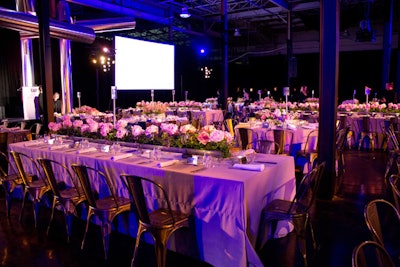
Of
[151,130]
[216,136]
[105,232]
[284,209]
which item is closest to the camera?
[284,209]


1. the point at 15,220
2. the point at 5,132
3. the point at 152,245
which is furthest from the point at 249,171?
the point at 5,132

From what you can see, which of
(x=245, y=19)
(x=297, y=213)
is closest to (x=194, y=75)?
(x=245, y=19)

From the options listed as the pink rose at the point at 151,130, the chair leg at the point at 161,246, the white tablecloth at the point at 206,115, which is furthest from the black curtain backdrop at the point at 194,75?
the chair leg at the point at 161,246

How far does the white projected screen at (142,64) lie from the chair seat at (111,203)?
8291 mm

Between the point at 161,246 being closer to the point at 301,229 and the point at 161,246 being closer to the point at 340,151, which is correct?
the point at 301,229

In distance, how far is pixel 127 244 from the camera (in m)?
3.60

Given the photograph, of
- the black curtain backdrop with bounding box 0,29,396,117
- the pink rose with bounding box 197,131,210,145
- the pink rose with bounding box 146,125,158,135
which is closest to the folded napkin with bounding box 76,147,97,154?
the pink rose with bounding box 146,125,158,135

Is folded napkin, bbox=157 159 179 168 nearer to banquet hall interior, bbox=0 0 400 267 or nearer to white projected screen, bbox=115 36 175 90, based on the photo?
banquet hall interior, bbox=0 0 400 267

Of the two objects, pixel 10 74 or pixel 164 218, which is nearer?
pixel 164 218

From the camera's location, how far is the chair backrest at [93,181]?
3203 mm

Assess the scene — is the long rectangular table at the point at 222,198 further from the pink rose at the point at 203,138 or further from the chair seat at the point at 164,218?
the pink rose at the point at 203,138

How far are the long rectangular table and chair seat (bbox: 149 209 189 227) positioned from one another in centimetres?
9

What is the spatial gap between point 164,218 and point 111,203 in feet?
2.25

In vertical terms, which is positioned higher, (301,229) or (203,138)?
(203,138)
